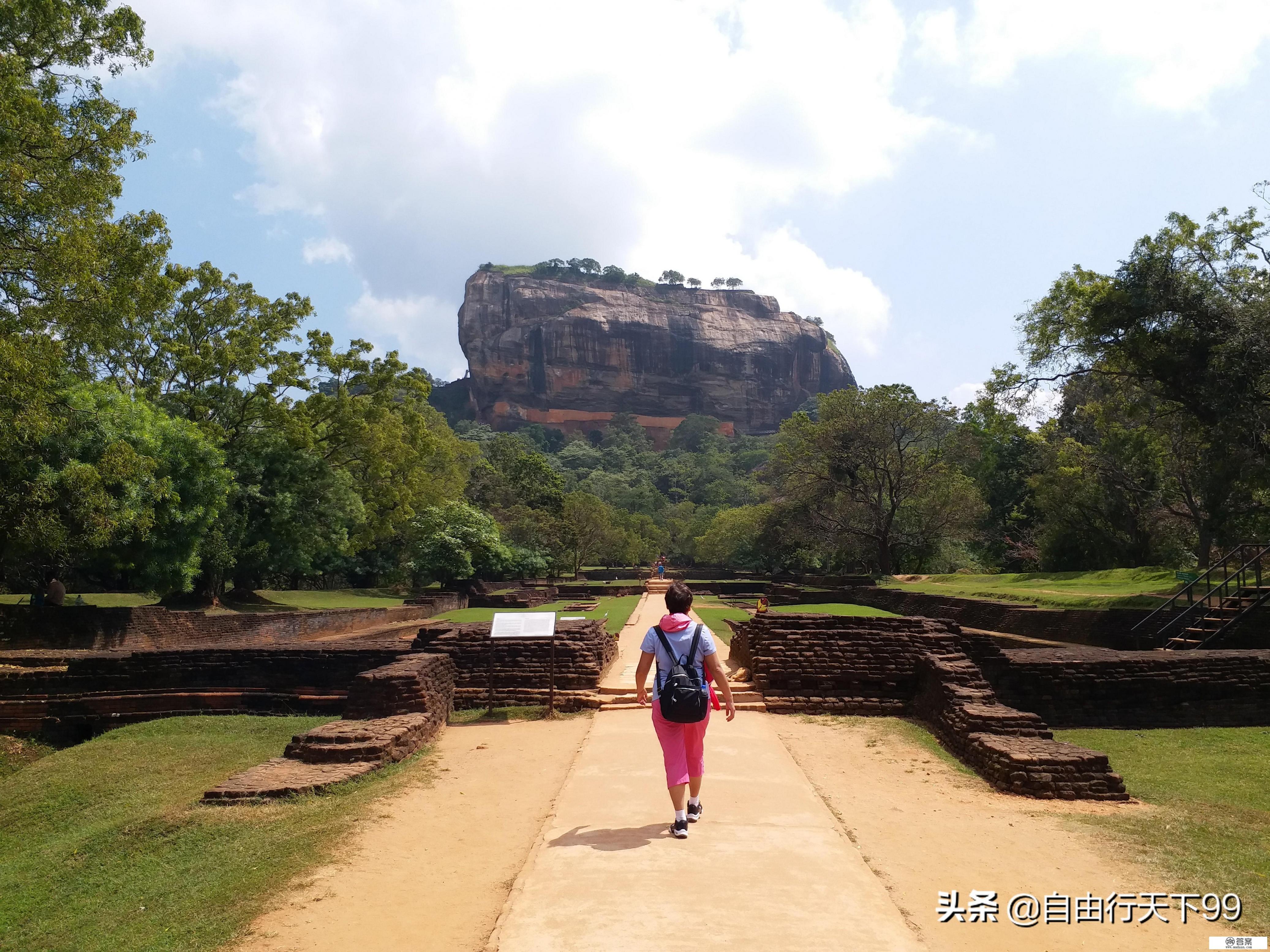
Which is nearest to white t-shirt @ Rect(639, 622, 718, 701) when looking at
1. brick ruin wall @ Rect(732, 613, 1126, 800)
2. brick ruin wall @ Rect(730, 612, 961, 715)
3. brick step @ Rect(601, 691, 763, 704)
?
brick ruin wall @ Rect(732, 613, 1126, 800)

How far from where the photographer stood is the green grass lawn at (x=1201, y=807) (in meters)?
4.50

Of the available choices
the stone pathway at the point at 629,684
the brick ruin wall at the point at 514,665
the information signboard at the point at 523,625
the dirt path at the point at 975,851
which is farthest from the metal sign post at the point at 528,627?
the dirt path at the point at 975,851

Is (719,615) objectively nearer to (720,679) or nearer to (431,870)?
(720,679)

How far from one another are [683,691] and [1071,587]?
792 inches

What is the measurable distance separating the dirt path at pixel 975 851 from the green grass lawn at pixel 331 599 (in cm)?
2012

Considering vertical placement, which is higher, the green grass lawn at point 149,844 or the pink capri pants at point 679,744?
the pink capri pants at point 679,744

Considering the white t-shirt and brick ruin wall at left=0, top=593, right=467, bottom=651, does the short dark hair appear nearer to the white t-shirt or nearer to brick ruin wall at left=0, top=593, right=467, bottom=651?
the white t-shirt

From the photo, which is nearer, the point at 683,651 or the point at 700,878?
the point at 700,878

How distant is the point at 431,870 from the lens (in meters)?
4.59

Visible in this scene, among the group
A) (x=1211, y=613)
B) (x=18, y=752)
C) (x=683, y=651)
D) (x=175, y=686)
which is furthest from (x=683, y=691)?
(x=1211, y=613)

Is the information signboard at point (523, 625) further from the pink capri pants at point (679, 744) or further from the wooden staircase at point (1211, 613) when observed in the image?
the wooden staircase at point (1211, 613)

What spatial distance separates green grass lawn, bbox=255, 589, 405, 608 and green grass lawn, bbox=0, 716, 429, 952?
54.7 ft

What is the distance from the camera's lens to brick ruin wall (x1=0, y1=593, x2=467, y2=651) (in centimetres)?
1464

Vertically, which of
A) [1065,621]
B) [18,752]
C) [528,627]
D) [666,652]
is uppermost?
[666,652]
